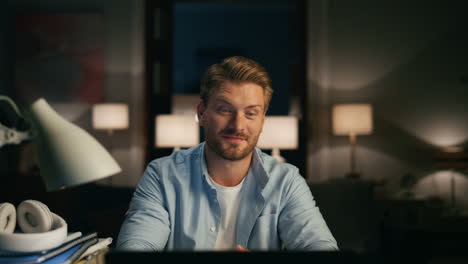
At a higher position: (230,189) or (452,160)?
(230,189)

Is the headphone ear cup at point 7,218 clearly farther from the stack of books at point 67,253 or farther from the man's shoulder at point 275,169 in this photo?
the man's shoulder at point 275,169

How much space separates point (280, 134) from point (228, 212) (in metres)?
2.24

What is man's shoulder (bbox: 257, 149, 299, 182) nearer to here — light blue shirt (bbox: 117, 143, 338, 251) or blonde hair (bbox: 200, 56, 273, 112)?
light blue shirt (bbox: 117, 143, 338, 251)

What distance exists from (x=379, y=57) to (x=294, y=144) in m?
1.65

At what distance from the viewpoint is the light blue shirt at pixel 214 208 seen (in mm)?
1332

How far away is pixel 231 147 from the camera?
1.40m

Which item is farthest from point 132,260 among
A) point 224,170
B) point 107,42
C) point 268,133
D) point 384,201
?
point 107,42

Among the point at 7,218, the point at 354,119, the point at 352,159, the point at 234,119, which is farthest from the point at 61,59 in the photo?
the point at 7,218

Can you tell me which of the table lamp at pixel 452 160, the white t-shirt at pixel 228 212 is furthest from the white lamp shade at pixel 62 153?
the table lamp at pixel 452 160

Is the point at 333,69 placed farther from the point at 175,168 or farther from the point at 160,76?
the point at 175,168

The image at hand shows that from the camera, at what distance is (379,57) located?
14.8 ft

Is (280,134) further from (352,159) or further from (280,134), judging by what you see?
(352,159)

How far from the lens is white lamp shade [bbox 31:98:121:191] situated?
0.66 meters

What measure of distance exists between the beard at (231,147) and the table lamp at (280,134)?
7.06 feet
